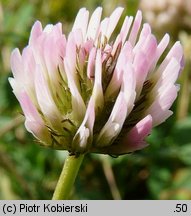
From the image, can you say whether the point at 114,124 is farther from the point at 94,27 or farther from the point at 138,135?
the point at 94,27

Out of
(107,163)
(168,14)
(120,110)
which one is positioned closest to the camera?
(120,110)

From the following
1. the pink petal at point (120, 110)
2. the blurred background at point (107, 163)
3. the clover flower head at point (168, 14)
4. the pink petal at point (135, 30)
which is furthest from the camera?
the clover flower head at point (168, 14)

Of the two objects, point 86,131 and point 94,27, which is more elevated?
point 94,27

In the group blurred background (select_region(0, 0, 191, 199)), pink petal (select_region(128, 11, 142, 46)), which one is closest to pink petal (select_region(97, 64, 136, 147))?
pink petal (select_region(128, 11, 142, 46))

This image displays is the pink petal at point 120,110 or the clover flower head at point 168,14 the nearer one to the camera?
the pink petal at point 120,110

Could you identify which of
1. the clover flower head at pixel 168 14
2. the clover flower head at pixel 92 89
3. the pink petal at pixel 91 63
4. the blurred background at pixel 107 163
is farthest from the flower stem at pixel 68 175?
the clover flower head at pixel 168 14

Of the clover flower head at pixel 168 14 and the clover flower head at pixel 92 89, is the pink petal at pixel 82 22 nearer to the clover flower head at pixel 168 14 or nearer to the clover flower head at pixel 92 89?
the clover flower head at pixel 92 89

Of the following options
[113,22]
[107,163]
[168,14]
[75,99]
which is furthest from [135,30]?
[168,14]
